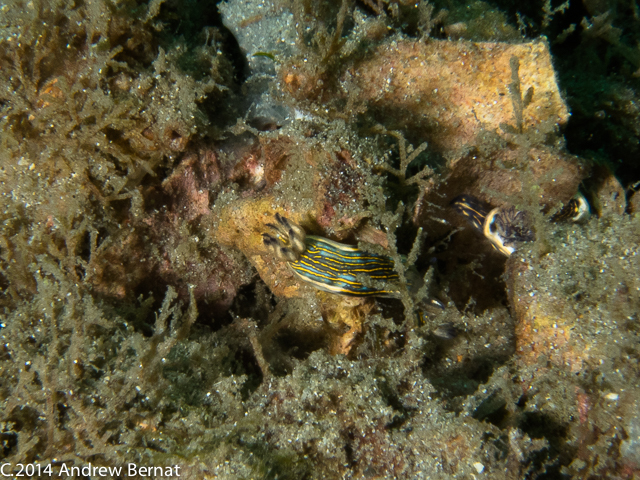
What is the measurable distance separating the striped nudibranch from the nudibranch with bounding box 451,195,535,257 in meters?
1.17

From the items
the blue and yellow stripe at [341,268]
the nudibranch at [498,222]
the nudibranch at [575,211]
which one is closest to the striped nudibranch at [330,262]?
the blue and yellow stripe at [341,268]

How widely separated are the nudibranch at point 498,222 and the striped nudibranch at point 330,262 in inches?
46.2

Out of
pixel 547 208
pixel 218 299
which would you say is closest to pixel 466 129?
pixel 547 208

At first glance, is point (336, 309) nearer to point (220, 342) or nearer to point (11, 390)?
point (220, 342)

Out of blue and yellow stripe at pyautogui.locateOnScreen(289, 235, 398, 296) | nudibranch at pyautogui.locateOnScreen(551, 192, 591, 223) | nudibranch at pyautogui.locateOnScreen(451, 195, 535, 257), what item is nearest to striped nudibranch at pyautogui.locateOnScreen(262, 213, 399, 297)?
blue and yellow stripe at pyautogui.locateOnScreen(289, 235, 398, 296)

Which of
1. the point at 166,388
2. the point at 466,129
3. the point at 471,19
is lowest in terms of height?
the point at 166,388

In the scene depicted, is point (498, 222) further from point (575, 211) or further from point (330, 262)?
point (330, 262)

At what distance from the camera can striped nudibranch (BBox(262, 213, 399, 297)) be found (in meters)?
3.03

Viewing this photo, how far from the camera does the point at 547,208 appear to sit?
3438 millimetres

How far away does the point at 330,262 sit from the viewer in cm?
306

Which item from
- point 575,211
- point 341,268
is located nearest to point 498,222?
point 575,211

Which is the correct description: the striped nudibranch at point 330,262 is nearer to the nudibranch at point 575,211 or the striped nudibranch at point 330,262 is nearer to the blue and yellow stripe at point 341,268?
the blue and yellow stripe at point 341,268

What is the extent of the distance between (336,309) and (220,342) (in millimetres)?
1406

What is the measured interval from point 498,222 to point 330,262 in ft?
6.12
